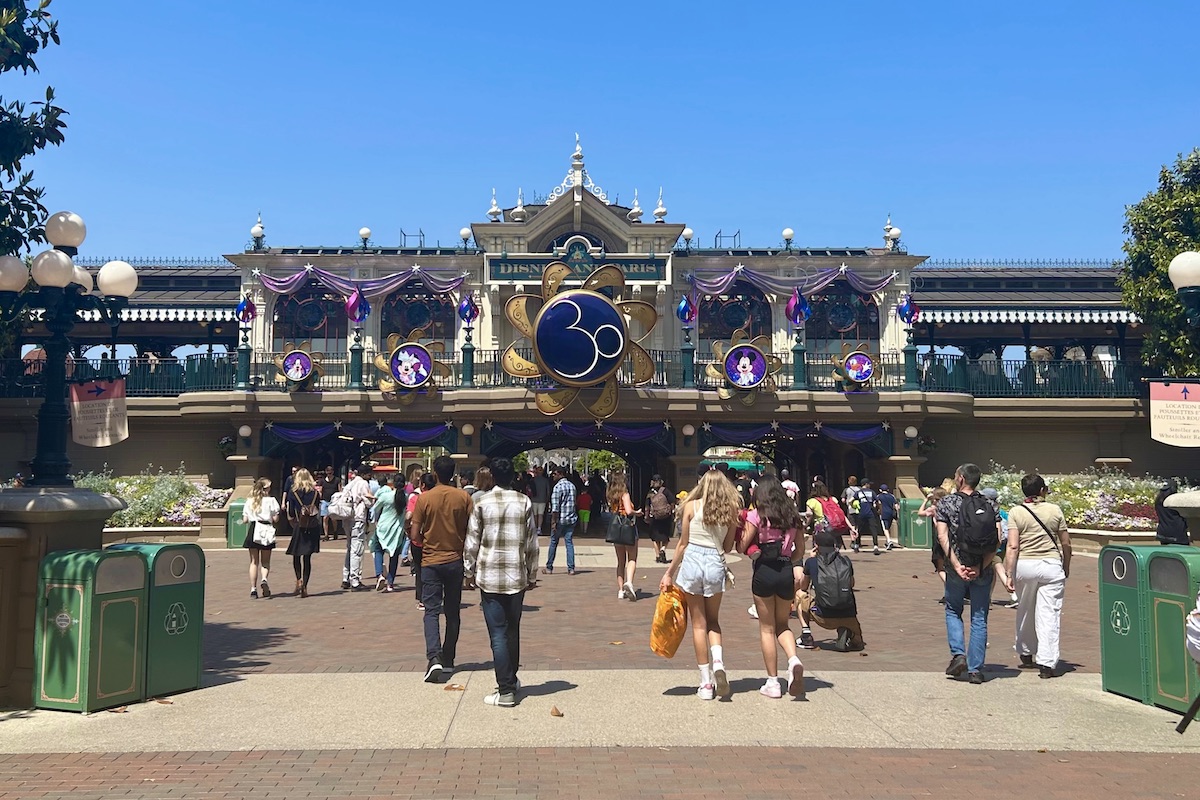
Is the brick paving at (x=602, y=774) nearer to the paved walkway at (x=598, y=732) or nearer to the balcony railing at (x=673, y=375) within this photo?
the paved walkway at (x=598, y=732)

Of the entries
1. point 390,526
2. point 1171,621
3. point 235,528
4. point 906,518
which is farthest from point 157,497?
point 1171,621

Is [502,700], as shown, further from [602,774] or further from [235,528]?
[235,528]

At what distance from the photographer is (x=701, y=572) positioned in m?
7.38

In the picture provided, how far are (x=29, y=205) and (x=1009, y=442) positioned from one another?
2640 cm

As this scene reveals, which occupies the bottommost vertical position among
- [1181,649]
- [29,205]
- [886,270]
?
[1181,649]

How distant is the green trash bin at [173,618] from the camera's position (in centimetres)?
736

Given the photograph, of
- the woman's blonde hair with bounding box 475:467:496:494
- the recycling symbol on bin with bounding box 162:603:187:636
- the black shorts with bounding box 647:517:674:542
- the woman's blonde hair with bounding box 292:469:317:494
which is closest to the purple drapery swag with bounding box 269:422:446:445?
the black shorts with bounding box 647:517:674:542

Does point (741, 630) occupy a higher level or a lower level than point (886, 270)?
lower

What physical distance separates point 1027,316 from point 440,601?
2710cm

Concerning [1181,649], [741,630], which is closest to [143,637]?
[741,630]

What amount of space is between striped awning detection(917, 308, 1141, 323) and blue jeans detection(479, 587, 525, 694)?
26339mm

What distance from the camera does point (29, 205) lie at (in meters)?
9.45

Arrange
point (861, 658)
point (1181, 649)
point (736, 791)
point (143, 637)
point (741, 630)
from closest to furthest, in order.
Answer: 1. point (736, 791)
2. point (1181, 649)
3. point (143, 637)
4. point (861, 658)
5. point (741, 630)

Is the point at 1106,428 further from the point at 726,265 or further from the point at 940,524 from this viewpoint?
the point at 940,524
